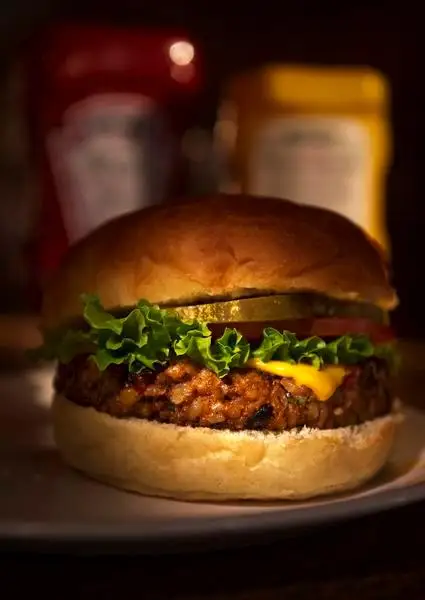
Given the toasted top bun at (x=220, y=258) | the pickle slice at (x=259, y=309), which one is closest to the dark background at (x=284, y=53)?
the toasted top bun at (x=220, y=258)

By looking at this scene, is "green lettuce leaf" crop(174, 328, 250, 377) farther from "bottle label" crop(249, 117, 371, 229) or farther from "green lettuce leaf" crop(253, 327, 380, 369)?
"bottle label" crop(249, 117, 371, 229)

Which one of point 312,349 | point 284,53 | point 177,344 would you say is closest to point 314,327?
point 312,349

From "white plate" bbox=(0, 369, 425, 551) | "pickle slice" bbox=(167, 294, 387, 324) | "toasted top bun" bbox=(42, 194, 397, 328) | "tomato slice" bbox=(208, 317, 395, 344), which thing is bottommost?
"white plate" bbox=(0, 369, 425, 551)

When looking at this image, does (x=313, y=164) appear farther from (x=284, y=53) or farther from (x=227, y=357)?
(x=227, y=357)

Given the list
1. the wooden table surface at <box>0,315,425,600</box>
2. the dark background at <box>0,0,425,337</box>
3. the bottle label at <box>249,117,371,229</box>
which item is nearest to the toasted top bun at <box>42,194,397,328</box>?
the wooden table surface at <box>0,315,425,600</box>

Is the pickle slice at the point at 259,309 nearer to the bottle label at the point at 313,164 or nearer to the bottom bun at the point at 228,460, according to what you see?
the bottom bun at the point at 228,460
